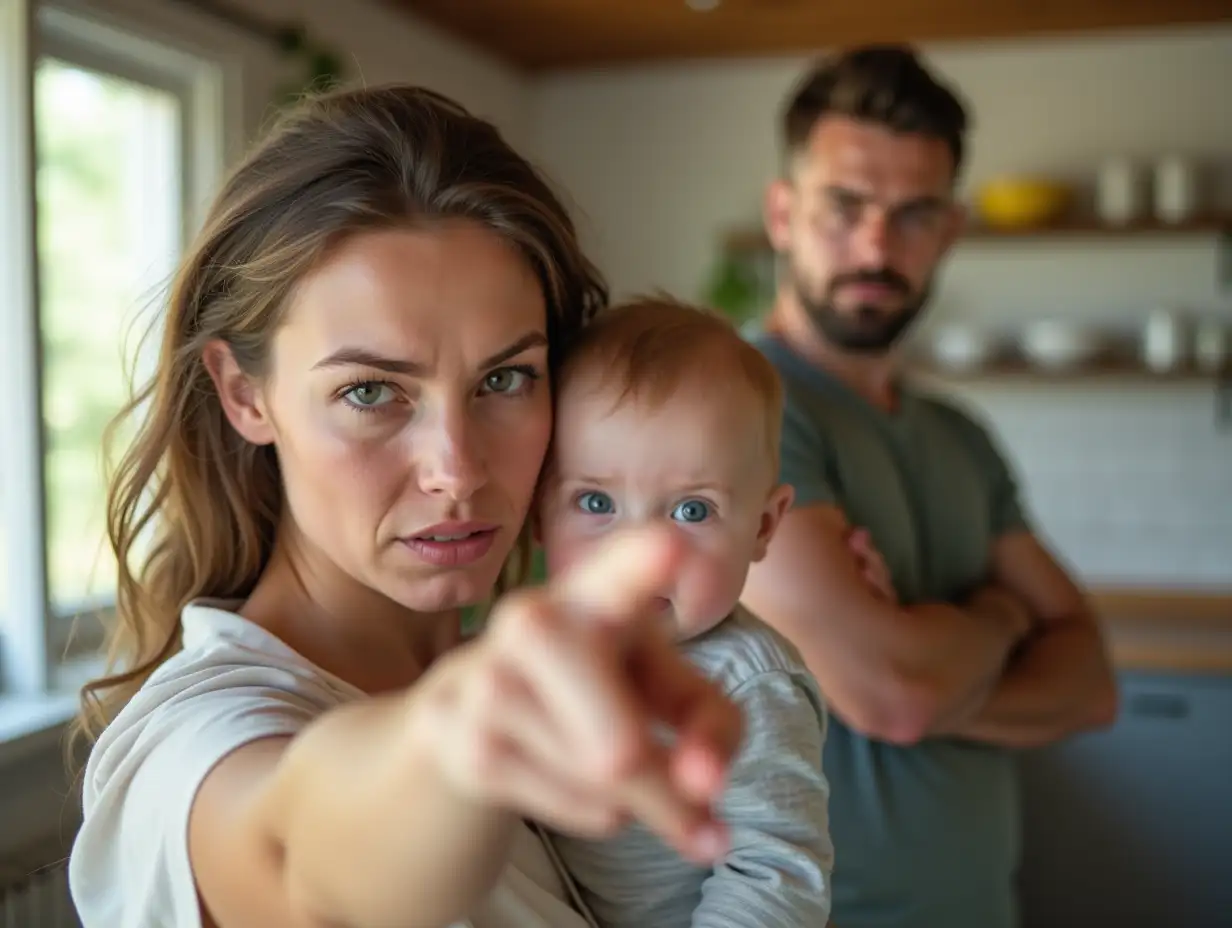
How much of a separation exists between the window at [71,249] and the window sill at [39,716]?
0.04 m

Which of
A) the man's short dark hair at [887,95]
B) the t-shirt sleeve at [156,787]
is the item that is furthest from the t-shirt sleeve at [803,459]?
the t-shirt sleeve at [156,787]

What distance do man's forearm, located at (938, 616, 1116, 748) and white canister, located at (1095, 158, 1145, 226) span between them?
2.96 m

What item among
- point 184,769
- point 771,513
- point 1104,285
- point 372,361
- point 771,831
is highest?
point 1104,285

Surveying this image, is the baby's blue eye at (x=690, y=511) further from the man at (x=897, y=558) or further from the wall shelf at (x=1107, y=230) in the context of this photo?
the wall shelf at (x=1107, y=230)

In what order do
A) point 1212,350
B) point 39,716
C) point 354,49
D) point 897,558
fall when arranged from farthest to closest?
point 1212,350 → point 354,49 → point 39,716 → point 897,558

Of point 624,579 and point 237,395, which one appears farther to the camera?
point 237,395

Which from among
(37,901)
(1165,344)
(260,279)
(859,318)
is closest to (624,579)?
(260,279)

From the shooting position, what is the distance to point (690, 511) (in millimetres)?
996

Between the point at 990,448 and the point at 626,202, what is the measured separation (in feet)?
11.0

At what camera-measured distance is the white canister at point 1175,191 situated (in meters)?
4.30

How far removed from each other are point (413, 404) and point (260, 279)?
5.7 inches

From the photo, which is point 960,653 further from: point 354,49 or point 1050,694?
point 354,49

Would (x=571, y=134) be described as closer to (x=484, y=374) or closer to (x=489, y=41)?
(x=489, y=41)

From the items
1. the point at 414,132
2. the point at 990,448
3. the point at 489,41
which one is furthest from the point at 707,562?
the point at 489,41
